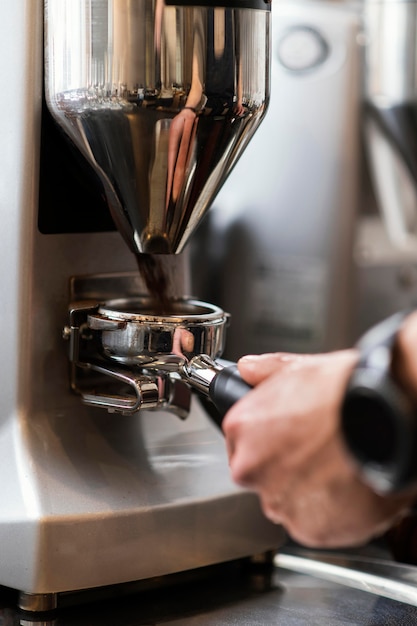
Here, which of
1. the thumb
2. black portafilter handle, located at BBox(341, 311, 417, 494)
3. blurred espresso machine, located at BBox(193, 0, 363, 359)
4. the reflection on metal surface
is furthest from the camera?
blurred espresso machine, located at BBox(193, 0, 363, 359)

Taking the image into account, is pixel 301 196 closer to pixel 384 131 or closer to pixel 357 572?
pixel 384 131

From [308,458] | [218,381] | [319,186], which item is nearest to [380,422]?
[308,458]

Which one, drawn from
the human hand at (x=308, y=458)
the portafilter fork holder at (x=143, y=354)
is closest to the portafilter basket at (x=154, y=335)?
the portafilter fork holder at (x=143, y=354)

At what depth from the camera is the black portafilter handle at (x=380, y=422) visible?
37 centimetres

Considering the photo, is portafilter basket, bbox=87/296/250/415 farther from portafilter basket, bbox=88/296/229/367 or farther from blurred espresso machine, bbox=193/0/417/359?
blurred espresso machine, bbox=193/0/417/359

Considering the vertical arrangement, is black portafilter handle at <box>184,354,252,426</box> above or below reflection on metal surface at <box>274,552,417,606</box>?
above

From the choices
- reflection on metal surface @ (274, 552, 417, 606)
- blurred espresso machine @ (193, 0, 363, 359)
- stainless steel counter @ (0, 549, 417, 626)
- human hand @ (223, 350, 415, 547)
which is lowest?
reflection on metal surface @ (274, 552, 417, 606)

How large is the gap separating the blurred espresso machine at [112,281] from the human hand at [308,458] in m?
0.11

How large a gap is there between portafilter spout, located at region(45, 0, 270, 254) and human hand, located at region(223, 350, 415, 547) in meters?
0.15

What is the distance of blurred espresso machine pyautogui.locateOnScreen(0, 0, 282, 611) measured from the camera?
52 cm

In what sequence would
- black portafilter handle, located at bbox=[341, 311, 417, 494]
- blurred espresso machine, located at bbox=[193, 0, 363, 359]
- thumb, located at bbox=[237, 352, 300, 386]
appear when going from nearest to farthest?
black portafilter handle, located at bbox=[341, 311, 417, 494]
thumb, located at bbox=[237, 352, 300, 386]
blurred espresso machine, located at bbox=[193, 0, 363, 359]

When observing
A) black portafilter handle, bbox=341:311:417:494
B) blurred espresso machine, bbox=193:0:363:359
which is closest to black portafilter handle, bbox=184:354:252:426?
black portafilter handle, bbox=341:311:417:494

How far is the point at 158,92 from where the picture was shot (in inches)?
20.3

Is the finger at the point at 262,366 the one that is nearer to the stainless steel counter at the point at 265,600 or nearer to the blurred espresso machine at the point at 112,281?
the blurred espresso machine at the point at 112,281
